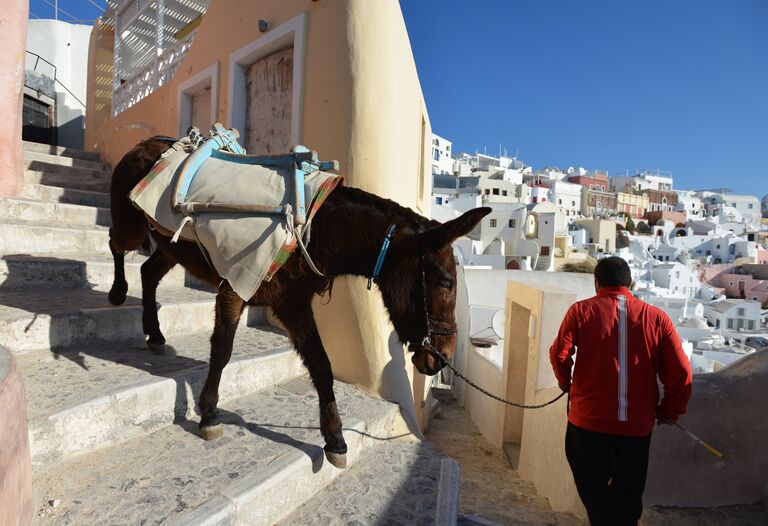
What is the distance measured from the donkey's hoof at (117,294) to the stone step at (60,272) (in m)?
0.68

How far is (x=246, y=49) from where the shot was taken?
5000 mm

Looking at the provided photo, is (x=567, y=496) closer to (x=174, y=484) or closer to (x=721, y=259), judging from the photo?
(x=174, y=484)

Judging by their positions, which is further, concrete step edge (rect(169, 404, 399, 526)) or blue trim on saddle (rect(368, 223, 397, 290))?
blue trim on saddle (rect(368, 223, 397, 290))

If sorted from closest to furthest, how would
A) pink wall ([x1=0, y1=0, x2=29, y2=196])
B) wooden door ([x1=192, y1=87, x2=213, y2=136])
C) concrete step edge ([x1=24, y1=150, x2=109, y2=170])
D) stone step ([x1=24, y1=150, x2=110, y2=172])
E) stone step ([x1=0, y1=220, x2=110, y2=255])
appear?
stone step ([x1=0, y1=220, x2=110, y2=255]) < pink wall ([x1=0, y1=0, x2=29, y2=196]) < wooden door ([x1=192, y1=87, x2=213, y2=136]) < stone step ([x1=24, y1=150, x2=110, y2=172]) < concrete step edge ([x1=24, y1=150, x2=109, y2=170])

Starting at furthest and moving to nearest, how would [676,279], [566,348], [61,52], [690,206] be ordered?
[690,206] → [676,279] → [61,52] → [566,348]

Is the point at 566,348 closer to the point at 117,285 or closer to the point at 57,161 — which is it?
the point at 117,285

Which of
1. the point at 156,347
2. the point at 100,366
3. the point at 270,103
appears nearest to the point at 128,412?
the point at 100,366

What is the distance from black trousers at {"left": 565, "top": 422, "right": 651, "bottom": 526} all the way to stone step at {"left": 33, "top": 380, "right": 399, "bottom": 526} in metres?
1.41

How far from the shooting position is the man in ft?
7.88

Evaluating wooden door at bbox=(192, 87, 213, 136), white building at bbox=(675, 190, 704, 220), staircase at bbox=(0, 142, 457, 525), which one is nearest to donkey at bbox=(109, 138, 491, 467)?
staircase at bbox=(0, 142, 457, 525)

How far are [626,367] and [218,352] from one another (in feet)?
7.95

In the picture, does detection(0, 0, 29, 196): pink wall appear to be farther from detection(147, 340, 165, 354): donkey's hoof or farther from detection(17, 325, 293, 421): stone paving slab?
detection(147, 340, 165, 354): donkey's hoof

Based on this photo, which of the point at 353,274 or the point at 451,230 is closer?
the point at 451,230

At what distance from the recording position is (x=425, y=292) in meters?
2.12
